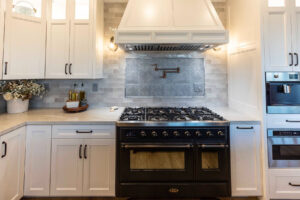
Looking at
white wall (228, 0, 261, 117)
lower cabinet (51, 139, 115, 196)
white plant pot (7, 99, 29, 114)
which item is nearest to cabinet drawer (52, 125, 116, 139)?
lower cabinet (51, 139, 115, 196)

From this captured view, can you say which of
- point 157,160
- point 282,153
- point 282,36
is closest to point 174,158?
point 157,160

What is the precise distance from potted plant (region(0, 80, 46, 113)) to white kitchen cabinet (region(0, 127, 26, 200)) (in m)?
0.69

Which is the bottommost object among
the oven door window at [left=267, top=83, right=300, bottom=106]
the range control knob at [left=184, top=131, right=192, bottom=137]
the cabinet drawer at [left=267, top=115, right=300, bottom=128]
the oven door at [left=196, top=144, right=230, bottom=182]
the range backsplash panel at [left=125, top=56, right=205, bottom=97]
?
the oven door at [left=196, top=144, right=230, bottom=182]

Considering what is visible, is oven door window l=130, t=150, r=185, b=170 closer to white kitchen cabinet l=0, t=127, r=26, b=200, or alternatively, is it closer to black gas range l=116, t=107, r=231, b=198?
black gas range l=116, t=107, r=231, b=198

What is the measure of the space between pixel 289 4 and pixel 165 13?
1.33 metres

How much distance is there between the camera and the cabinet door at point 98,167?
1838 mm

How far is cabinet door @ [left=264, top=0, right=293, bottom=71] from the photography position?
180 centimetres

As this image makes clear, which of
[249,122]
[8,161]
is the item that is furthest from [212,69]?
[8,161]

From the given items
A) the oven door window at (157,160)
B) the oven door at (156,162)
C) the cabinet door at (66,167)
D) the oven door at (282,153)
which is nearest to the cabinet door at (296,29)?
the oven door at (282,153)

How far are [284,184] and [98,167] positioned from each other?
2.02 meters

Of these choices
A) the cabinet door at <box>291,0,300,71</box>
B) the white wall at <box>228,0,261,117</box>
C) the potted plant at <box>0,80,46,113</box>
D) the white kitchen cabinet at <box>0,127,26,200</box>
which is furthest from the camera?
the potted plant at <box>0,80,46,113</box>

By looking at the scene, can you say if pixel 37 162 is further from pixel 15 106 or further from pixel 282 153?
pixel 282 153

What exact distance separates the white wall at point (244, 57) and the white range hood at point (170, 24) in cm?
33

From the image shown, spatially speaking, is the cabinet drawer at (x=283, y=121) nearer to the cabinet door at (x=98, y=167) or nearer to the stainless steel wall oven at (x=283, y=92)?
the stainless steel wall oven at (x=283, y=92)
